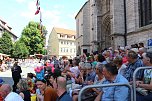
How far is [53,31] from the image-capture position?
124m

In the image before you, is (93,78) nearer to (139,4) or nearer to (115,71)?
(115,71)

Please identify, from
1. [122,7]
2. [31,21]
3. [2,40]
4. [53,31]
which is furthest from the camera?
[53,31]

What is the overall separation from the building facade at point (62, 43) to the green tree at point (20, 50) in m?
41.7

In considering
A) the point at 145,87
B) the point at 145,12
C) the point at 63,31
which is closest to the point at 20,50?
the point at 145,12

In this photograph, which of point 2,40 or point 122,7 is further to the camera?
point 2,40

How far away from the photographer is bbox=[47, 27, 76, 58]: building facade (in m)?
115

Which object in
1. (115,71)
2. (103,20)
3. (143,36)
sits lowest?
(115,71)

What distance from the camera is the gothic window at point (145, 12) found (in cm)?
1917

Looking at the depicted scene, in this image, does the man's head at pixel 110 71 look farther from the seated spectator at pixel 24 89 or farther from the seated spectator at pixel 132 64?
the seated spectator at pixel 24 89

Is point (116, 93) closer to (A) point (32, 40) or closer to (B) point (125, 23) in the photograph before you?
(B) point (125, 23)

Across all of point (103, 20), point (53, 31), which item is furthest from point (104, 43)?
point (53, 31)

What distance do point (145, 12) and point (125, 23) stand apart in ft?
9.98

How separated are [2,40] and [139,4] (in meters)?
52.3

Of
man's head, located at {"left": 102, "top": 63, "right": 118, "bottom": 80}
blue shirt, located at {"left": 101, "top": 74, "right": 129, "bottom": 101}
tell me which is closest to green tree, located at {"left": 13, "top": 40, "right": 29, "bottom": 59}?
man's head, located at {"left": 102, "top": 63, "right": 118, "bottom": 80}
